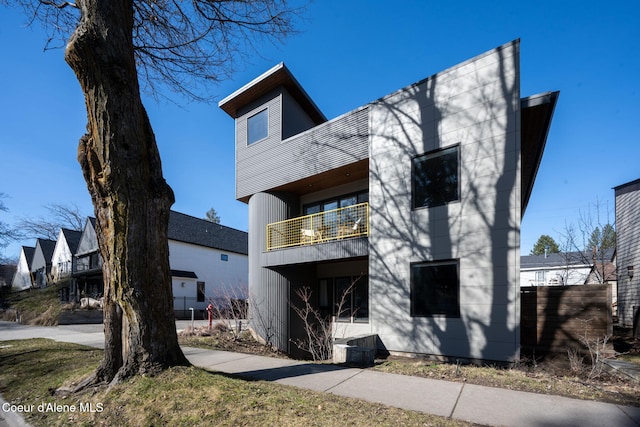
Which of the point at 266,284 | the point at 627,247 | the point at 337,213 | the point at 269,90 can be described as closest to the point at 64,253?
the point at 266,284

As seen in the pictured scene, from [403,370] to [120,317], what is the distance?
5.31 metres

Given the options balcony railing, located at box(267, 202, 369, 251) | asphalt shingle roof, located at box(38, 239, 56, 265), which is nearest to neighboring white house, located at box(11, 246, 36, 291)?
asphalt shingle roof, located at box(38, 239, 56, 265)

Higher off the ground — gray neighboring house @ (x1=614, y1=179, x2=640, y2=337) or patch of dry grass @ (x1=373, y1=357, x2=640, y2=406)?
gray neighboring house @ (x1=614, y1=179, x2=640, y2=337)

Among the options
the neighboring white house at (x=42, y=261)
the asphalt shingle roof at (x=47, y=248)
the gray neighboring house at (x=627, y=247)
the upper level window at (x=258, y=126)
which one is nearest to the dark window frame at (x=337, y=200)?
the upper level window at (x=258, y=126)

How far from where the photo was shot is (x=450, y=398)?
4.99 metres

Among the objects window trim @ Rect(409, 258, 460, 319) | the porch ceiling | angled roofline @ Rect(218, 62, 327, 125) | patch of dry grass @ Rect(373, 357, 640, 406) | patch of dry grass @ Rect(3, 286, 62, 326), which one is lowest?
patch of dry grass @ Rect(3, 286, 62, 326)

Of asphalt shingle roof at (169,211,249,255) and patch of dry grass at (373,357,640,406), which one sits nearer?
patch of dry grass at (373,357,640,406)

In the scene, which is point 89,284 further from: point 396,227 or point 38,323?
point 396,227

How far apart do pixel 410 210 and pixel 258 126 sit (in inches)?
318

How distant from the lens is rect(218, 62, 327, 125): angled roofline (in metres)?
13.5

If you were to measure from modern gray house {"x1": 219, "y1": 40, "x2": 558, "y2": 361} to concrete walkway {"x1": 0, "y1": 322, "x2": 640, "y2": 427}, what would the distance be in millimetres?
3061

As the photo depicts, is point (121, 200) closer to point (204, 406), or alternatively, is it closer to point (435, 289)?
point (204, 406)

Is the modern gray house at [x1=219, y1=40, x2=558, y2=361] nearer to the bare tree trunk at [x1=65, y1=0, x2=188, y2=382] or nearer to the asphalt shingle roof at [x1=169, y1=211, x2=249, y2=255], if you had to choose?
the bare tree trunk at [x1=65, y1=0, x2=188, y2=382]

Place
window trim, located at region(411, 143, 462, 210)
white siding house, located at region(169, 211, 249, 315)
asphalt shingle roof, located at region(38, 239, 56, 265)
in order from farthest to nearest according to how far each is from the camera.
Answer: asphalt shingle roof, located at region(38, 239, 56, 265)
white siding house, located at region(169, 211, 249, 315)
window trim, located at region(411, 143, 462, 210)
